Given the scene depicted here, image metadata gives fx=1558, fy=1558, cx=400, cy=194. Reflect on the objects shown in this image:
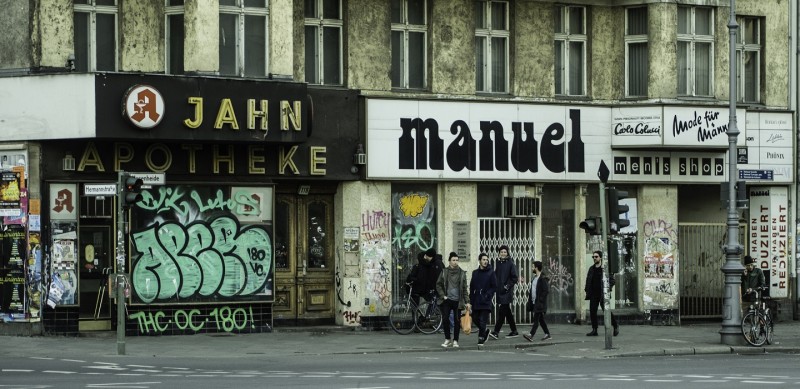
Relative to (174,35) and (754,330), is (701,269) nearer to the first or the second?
(754,330)

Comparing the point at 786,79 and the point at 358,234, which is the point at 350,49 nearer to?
the point at 358,234

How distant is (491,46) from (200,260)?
27.7 feet

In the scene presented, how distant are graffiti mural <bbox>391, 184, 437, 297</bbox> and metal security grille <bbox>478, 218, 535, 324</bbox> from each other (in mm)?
1244

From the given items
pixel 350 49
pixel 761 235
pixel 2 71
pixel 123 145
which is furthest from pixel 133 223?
pixel 761 235

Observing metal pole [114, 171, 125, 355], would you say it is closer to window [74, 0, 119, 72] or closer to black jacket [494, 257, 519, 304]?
window [74, 0, 119, 72]

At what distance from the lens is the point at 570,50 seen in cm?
3584

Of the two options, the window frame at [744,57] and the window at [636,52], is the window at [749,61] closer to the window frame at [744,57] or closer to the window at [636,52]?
the window frame at [744,57]

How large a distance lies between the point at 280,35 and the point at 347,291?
18.7ft

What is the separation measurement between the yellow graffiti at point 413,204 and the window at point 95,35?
7119mm

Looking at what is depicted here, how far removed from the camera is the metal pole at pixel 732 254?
30.1 meters

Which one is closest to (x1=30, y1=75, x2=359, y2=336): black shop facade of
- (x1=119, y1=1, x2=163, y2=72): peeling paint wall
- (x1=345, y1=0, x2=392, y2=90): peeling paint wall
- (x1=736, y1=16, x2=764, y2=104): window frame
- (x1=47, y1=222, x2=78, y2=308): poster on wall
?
(x1=47, y1=222, x2=78, y2=308): poster on wall

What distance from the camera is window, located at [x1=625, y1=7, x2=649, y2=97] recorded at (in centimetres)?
3591

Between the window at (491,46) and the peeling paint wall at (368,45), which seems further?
the window at (491,46)


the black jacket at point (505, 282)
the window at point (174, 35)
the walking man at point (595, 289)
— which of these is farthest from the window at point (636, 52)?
the window at point (174, 35)
